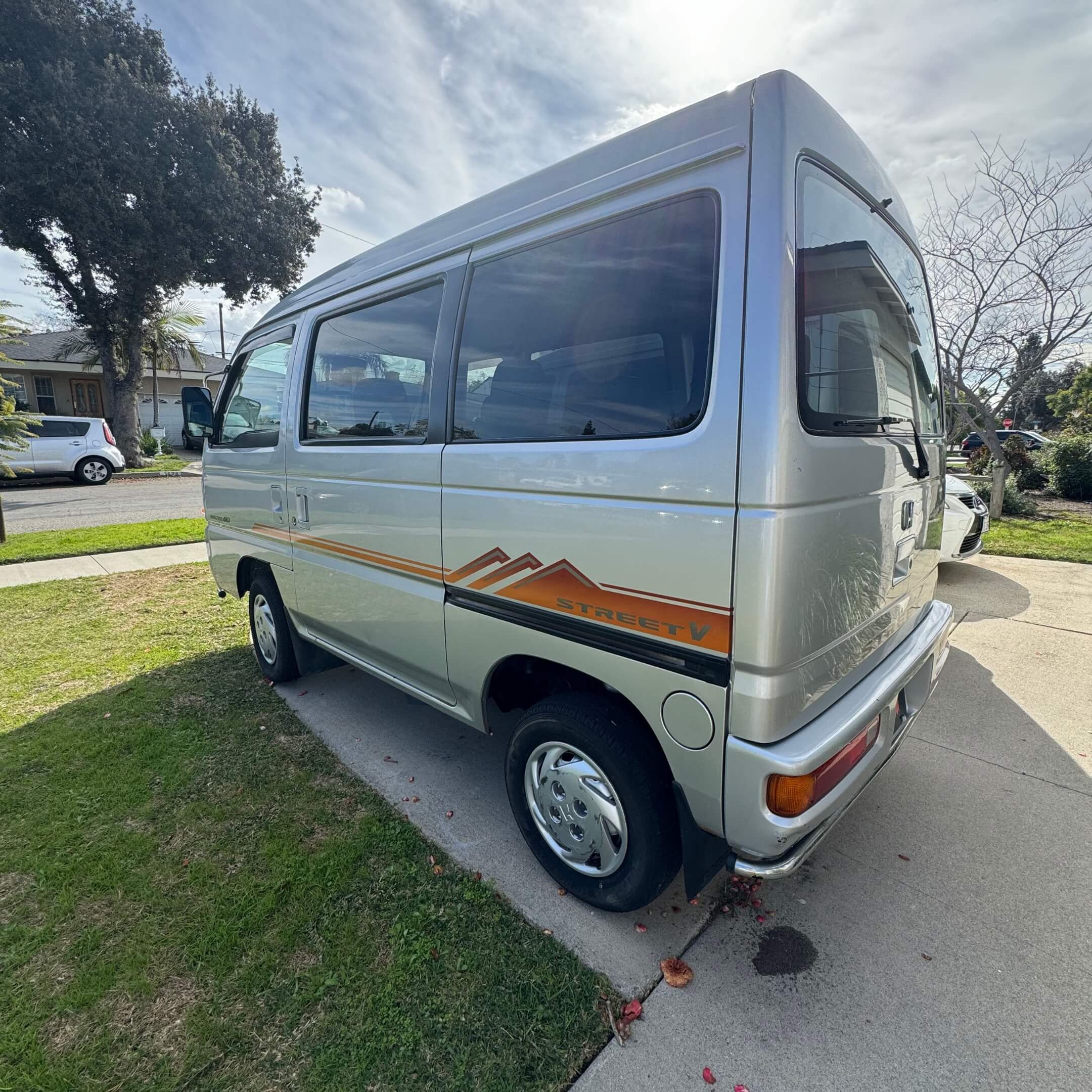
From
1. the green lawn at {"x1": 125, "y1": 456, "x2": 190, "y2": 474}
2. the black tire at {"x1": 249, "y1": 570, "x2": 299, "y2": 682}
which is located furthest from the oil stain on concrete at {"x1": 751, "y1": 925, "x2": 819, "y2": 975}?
the green lawn at {"x1": 125, "y1": 456, "x2": 190, "y2": 474}

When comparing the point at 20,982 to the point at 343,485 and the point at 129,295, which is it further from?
the point at 129,295

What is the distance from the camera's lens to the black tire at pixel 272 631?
388 cm

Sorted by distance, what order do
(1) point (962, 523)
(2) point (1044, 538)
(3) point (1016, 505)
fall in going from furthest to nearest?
1. (3) point (1016, 505)
2. (2) point (1044, 538)
3. (1) point (962, 523)

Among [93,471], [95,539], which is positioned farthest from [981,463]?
[93,471]

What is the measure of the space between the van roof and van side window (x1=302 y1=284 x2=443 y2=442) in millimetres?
190

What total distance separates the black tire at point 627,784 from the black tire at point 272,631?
2.34 metres

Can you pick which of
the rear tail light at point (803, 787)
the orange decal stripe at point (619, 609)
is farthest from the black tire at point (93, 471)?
the rear tail light at point (803, 787)

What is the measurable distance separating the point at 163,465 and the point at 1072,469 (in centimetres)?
2506

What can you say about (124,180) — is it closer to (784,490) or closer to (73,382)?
(73,382)

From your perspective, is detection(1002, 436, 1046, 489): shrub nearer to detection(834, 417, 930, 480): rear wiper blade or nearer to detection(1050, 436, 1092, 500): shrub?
detection(1050, 436, 1092, 500): shrub

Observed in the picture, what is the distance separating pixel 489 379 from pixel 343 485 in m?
1.05

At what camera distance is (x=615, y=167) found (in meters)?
1.88

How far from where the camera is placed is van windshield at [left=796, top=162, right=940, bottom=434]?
1.60 m

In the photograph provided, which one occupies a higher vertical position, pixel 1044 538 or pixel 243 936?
pixel 1044 538
